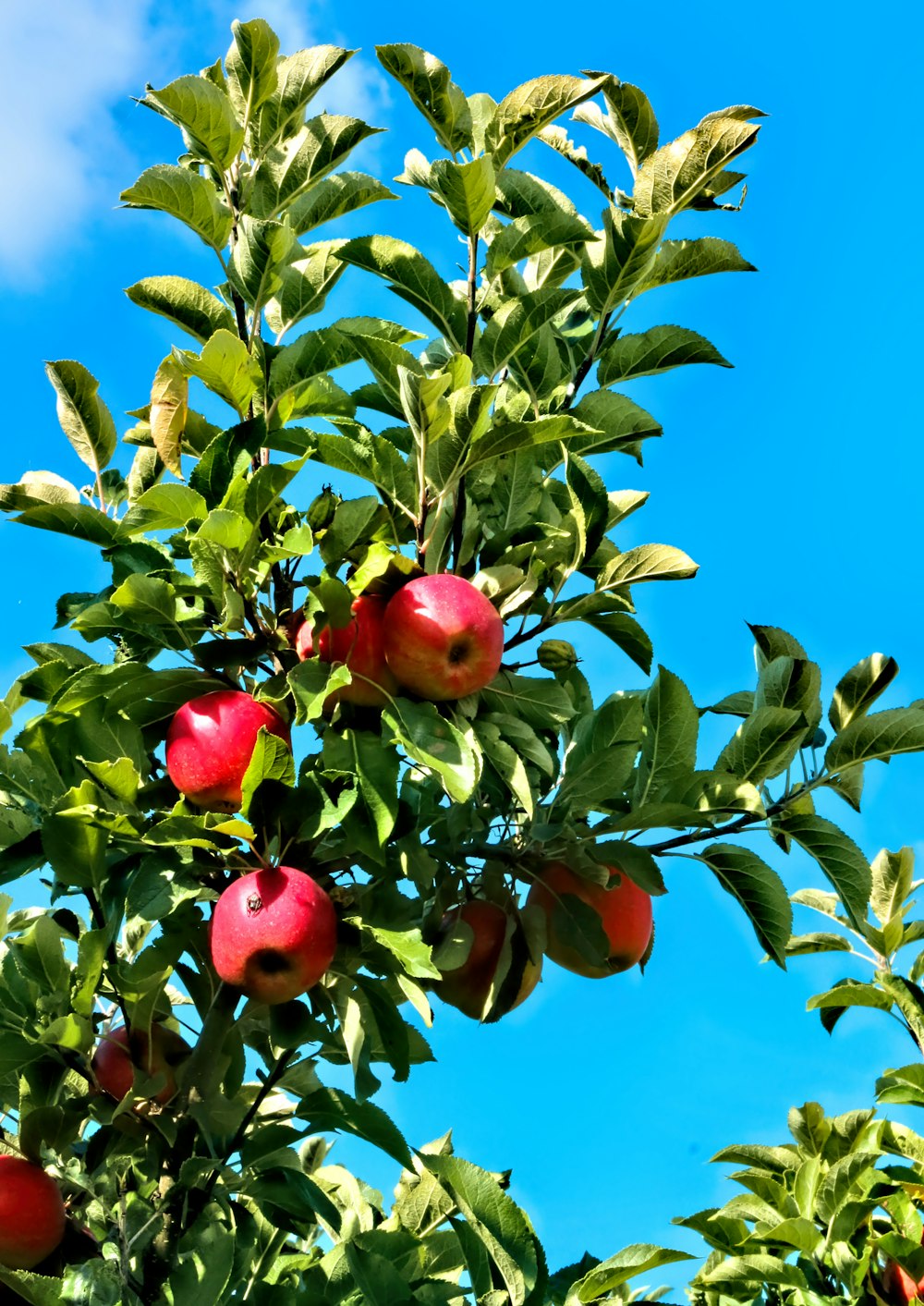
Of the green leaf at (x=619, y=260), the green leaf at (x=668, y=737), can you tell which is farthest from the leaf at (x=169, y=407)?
the green leaf at (x=668, y=737)

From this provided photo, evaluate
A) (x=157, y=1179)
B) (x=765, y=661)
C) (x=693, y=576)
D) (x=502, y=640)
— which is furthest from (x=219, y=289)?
(x=157, y=1179)

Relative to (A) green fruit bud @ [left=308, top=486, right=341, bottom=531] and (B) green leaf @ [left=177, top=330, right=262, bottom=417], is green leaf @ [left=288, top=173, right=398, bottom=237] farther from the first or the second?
(A) green fruit bud @ [left=308, top=486, right=341, bottom=531]

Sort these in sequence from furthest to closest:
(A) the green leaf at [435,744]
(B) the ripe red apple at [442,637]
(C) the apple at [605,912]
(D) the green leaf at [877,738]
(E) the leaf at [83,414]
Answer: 1. (E) the leaf at [83,414]
2. (D) the green leaf at [877,738]
3. (C) the apple at [605,912]
4. (B) the ripe red apple at [442,637]
5. (A) the green leaf at [435,744]

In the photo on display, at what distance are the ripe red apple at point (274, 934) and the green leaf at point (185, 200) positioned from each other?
1399 mm

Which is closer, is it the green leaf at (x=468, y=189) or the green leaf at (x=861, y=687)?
the green leaf at (x=468, y=189)

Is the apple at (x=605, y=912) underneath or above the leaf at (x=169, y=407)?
underneath

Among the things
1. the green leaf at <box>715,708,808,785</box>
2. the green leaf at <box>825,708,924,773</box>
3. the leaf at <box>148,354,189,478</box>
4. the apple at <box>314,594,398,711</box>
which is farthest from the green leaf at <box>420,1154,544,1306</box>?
the leaf at <box>148,354,189,478</box>

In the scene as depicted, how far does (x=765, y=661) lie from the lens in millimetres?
3340

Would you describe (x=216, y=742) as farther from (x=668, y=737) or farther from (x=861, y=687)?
(x=861, y=687)

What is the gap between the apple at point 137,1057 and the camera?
2922 mm

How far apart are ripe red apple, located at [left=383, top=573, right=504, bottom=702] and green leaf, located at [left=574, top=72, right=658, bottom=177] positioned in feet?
3.81

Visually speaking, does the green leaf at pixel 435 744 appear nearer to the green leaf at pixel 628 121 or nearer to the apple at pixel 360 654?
the apple at pixel 360 654

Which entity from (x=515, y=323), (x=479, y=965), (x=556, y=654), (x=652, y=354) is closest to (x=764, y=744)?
(x=556, y=654)

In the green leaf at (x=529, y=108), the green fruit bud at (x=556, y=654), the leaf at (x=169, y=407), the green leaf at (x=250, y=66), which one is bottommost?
the green fruit bud at (x=556, y=654)
